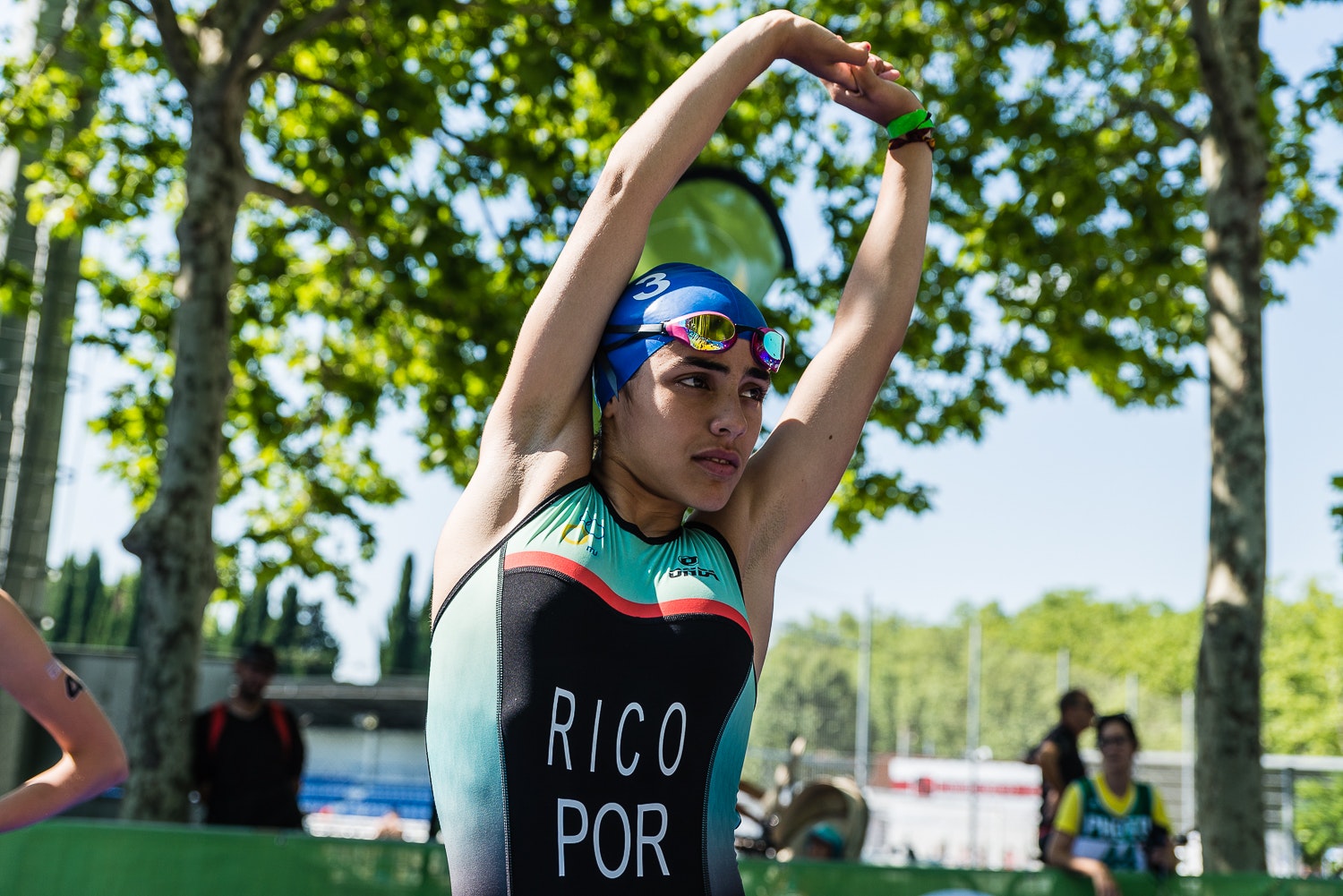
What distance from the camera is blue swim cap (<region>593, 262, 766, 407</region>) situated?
5.36 feet

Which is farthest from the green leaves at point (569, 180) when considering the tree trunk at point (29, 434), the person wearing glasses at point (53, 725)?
the person wearing glasses at point (53, 725)

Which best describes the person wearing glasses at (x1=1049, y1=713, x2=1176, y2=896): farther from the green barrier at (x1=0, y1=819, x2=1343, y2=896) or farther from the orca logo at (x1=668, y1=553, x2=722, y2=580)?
the orca logo at (x1=668, y1=553, x2=722, y2=580)

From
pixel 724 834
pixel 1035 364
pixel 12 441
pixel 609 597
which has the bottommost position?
pixel 724 834

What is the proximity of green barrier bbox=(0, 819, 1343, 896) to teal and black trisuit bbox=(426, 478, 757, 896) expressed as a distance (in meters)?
4.20

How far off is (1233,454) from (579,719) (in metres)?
7.53

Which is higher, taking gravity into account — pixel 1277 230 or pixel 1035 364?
pixel 1277 230

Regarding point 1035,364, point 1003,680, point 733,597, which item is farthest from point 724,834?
point 1003,680

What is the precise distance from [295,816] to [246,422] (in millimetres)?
6924

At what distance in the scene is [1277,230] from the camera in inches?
475

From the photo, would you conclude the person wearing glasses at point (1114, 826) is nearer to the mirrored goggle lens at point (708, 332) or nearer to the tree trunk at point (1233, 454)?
the tree trunk at point (1233, 454)

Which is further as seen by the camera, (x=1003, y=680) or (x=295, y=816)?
(x=1003, y=680)

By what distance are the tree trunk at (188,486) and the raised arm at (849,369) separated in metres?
6.47

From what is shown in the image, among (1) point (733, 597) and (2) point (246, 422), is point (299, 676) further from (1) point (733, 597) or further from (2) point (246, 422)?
(1) point (733, 597)

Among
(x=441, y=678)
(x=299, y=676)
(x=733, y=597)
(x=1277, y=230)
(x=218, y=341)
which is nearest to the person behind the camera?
(x=441, y=678)
